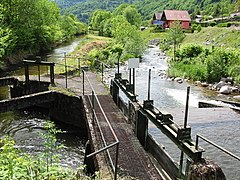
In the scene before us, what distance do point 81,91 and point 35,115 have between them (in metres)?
2.90

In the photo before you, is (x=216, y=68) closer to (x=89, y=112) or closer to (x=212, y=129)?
(x=212, y=129)

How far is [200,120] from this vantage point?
13.5m

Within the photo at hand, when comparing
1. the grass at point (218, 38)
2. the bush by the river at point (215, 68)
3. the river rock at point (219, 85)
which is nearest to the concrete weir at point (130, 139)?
the river rock at point (219, 85)

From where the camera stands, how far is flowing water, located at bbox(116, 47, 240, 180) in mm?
10109

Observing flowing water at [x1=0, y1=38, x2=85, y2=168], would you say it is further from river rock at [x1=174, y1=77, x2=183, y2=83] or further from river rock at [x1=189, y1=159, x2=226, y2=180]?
river rock at [x1=174, y1=77, x2=183, y2=83]

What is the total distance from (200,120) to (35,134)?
717 centimetres

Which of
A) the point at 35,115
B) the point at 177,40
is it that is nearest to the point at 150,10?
the point at 177,40

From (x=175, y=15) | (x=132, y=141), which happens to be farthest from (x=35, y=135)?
(x=175, y=15)

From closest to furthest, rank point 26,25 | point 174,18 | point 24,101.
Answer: point 24,101, point 26,25, point 174,18

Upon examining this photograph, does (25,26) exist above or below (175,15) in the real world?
below

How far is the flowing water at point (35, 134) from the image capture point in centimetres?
1097

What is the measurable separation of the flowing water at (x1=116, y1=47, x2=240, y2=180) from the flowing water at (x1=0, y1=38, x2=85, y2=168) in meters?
3.01

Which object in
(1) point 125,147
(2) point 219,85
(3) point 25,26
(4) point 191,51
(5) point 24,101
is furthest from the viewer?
(3) point 25,26

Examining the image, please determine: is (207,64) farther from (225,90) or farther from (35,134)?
(35,134)
